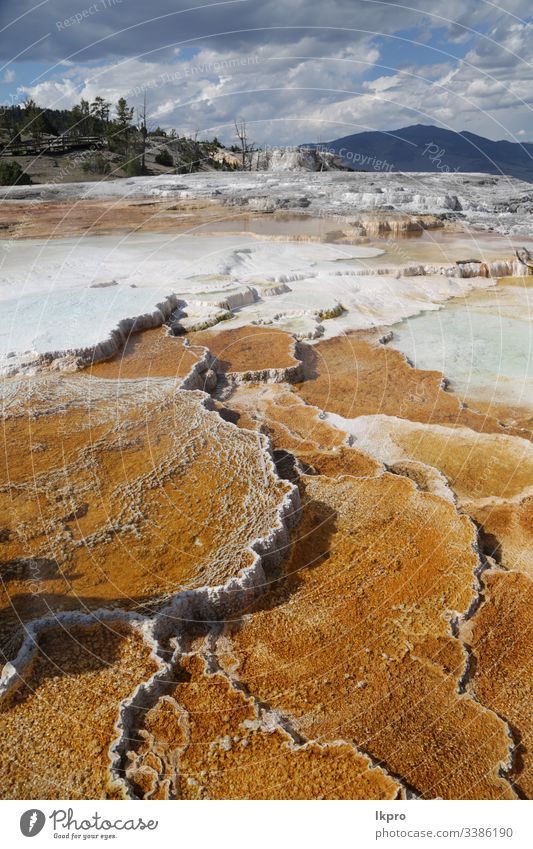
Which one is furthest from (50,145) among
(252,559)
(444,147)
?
(444,147)

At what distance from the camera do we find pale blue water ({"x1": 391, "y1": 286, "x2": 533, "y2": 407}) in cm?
1414

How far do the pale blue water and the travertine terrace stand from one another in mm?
331

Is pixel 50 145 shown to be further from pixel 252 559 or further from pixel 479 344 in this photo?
pixel 252 559

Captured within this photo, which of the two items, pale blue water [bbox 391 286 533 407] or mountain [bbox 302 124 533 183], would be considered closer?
pale blue water [bbox 391 286 533 407]

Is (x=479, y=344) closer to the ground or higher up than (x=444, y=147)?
closer to the ground

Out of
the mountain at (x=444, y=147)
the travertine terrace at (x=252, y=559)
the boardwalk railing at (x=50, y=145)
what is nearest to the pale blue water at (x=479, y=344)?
the travertine terrace at (x=252, y=559)

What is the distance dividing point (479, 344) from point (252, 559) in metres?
11.1

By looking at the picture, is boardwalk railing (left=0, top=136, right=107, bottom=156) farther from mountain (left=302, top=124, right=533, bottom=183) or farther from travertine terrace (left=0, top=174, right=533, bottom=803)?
mountain (left=302, top=124, right=533, bottom=183)

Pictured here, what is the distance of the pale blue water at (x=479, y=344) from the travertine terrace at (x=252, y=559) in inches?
13.0

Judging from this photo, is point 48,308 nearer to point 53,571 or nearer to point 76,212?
point 53,571

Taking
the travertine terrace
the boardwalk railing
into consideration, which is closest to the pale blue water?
the travertine terrace

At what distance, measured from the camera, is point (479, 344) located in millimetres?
16359

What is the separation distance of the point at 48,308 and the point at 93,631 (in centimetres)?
1172

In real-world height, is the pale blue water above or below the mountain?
below
